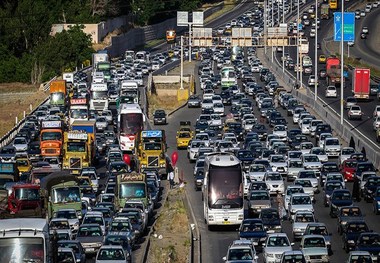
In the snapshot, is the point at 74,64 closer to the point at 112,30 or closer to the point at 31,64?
the point at 31,64

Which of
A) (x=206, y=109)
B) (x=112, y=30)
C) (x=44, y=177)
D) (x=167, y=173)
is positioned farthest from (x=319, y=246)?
(x=112, y=30)

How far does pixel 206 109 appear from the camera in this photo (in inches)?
3888

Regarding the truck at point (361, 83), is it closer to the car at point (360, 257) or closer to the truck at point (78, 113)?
the truck at point (78, 113)

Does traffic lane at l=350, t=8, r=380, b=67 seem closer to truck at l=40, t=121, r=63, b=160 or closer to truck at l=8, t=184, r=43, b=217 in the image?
truck at l=40, t=121, r=63, b=160

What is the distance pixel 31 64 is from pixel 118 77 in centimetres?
2012

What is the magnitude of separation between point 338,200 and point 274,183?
5703 mm

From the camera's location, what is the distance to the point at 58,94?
103 meters

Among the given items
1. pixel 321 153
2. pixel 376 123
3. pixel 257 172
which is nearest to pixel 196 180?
pixel 257 172

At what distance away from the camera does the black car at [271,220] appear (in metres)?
50.0

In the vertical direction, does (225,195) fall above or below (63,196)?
above

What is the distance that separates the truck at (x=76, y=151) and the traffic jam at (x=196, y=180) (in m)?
0.08

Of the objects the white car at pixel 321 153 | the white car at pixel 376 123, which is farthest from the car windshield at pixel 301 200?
the white car at pixel 376 123

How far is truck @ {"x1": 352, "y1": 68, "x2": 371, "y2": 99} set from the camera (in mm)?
102162

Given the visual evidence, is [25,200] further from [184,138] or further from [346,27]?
[346,27]
